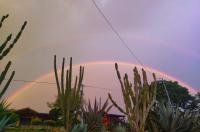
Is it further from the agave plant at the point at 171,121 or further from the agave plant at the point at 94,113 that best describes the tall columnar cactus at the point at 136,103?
the agave plant at the point at 94,113

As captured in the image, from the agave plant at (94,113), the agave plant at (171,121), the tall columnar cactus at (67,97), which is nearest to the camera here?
the tall columnar cactus at (67,97)

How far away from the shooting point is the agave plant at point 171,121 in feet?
43.5

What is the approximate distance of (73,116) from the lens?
35.7 ft

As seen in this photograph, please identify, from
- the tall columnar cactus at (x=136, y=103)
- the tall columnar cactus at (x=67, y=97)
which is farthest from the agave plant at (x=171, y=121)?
the tall columnar cactus at (x=67, y=97)

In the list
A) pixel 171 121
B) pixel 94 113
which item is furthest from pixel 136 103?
pixel 94 113

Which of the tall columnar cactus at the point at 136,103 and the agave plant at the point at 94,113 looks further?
the agave plant at the point at 94,113

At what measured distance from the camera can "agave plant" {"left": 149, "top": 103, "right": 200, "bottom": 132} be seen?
13.3 metres

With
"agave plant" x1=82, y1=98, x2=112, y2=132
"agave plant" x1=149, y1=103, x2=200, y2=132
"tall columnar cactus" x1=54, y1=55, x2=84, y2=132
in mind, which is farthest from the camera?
"agave plant" x1=82, y1=98, x2=112, y2=132

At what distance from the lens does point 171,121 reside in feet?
43.6

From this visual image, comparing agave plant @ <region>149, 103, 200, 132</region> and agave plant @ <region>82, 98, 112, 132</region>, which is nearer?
agave plant @ <region>149, 103, 200, 132</region>

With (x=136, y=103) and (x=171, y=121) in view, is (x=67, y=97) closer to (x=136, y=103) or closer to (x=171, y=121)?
(x=136, y=103)

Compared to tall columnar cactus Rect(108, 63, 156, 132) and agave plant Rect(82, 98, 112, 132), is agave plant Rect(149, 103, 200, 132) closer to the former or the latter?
tall columnar cactus Rect(108, 63, 156, 132)

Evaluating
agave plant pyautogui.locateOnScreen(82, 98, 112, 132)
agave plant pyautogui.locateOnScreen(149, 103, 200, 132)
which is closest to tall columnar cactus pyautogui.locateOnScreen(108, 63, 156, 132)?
agave plant pyautogui.locateOnScreen(149, 103, 200, 132)

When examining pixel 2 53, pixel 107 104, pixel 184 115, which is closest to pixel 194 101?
pixel 107 104
